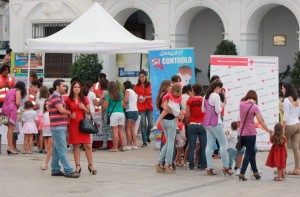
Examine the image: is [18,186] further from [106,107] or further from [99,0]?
[99,0]

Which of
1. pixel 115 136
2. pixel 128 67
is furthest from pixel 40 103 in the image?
pixel 128 67

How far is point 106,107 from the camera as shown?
17.7 meters

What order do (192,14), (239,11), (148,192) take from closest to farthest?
1. (148,192)
2. (239,11)
3. (192,14)

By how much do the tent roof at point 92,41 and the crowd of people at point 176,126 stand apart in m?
1.54

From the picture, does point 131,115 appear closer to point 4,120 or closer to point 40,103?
point 40,103

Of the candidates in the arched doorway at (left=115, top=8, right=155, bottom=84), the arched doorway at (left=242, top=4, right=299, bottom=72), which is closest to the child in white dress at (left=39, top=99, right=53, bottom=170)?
the arched doorway at (left=115, top=8, right=155, bottom=84)

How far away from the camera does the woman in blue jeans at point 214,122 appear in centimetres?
1368

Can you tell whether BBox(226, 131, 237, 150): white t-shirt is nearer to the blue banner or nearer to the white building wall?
the blue banner

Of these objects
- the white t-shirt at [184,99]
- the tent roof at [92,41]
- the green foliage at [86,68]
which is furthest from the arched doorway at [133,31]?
the white t-shirt at [184,99]

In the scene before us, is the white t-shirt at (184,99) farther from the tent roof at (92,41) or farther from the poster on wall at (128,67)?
the poster on wall at (128,67)

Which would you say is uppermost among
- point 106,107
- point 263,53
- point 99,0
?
point 99,0

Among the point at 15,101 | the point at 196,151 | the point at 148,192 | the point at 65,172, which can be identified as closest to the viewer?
the point at 148,192

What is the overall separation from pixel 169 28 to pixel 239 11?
290cm

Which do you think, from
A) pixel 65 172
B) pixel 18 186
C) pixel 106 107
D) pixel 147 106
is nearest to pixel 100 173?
pixel 65 172
